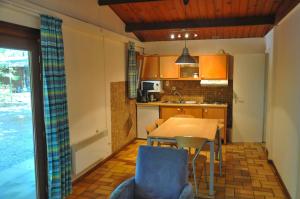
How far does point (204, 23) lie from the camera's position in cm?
532

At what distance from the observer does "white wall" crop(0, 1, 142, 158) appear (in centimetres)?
302

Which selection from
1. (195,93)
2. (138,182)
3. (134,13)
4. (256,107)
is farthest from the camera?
(195,93)

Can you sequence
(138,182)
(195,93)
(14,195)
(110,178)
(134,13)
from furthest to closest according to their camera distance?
(195,93) < (134,13) < (110,178) < (14,195) < (138,182)

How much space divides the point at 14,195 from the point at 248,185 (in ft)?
10.1

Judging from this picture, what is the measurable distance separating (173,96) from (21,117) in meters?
4.33

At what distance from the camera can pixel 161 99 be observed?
6898mm

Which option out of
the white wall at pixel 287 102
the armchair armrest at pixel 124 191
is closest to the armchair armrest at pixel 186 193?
the armchair armrest at pixel 124 191

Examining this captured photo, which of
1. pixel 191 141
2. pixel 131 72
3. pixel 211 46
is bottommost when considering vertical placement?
pixel 191 141

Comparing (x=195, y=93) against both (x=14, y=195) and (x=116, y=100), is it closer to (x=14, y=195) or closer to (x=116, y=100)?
(x=116, y=100)

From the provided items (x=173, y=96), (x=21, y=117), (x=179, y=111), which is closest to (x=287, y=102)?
(x=179, y=111)

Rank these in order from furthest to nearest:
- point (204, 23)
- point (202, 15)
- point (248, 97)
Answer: point (248, 97), point (204, 23), point (202, 15)

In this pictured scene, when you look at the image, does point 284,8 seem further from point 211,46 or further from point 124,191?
point 124,191

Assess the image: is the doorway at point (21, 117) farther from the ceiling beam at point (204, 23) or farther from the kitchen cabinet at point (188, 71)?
the kitchen cabinet at point (188, 71)

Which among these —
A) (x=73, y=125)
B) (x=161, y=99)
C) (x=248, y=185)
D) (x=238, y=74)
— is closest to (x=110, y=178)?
(x=73, y=125)
